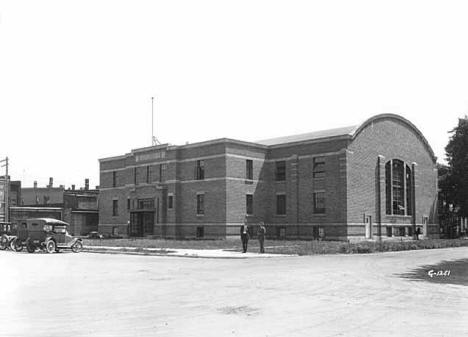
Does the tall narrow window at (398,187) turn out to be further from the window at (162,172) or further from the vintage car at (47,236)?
the vintage car at (47,236)

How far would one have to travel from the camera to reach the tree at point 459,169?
59737 millimetres

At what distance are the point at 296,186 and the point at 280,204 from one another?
9.50 ft

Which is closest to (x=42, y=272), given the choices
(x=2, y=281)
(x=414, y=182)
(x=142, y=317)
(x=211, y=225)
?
(x=2, y=281)

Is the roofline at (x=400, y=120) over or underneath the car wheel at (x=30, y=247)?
over

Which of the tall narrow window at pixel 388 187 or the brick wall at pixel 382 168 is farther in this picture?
the tall narrow window at pixel 388 187

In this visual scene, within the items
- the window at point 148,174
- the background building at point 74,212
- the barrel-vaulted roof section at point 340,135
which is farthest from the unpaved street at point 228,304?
the background building at point 74,212

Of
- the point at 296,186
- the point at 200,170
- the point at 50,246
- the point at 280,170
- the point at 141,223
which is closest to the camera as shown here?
the point at 50,246

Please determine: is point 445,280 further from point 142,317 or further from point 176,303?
point 142,317

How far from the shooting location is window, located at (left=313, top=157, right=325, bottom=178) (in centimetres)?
4966

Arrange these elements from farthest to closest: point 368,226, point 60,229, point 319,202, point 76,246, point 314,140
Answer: point 314,140, point 319,202, point 368,226, point 76,246, point 60,229

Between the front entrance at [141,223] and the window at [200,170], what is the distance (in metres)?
6.91

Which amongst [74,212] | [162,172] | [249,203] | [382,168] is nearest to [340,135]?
[382,168]

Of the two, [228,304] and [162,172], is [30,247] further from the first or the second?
[228,304]

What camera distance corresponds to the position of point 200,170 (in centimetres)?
5266
